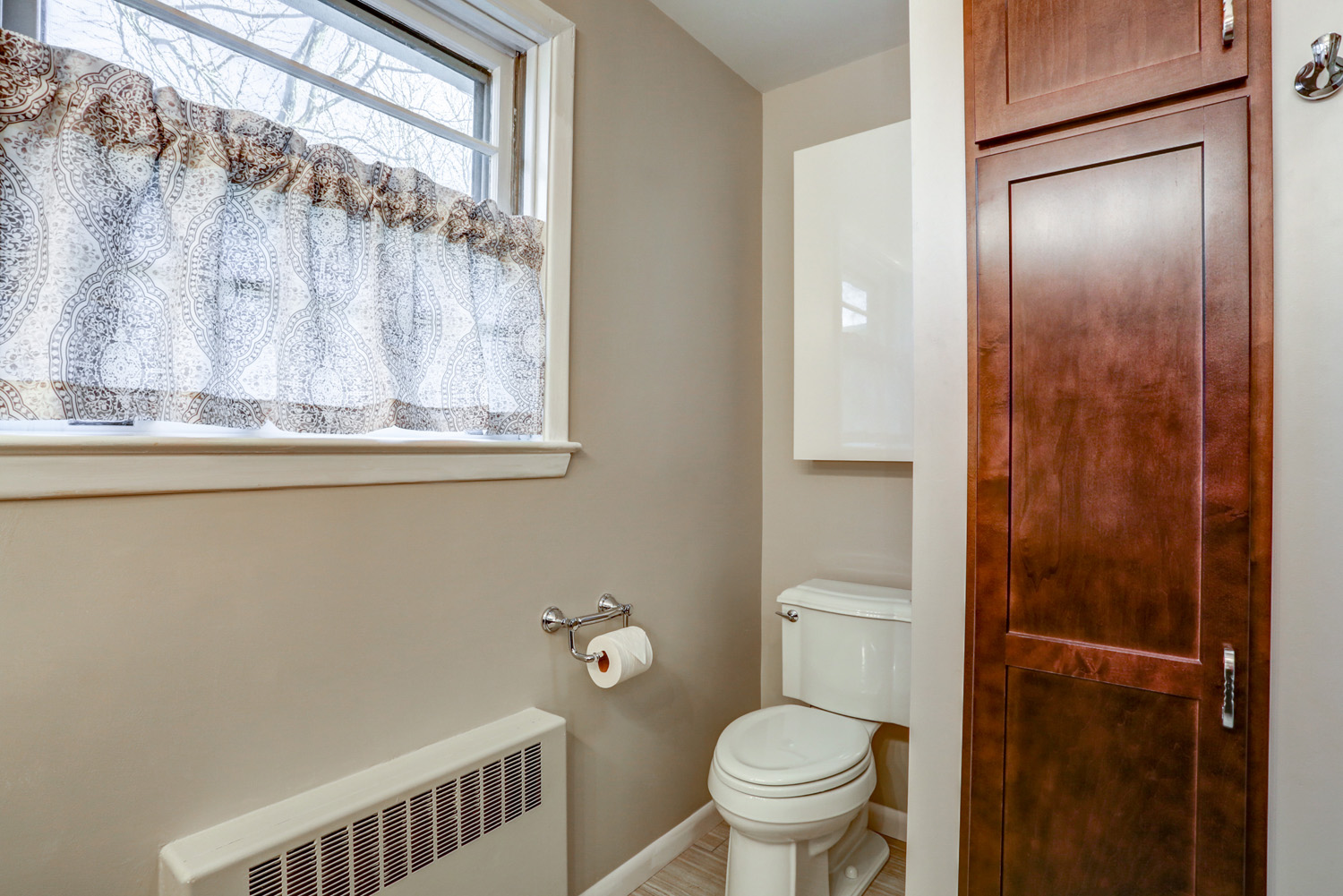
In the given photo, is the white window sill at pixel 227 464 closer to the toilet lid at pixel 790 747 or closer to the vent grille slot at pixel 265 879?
the vent grille slot at pixel 265 879

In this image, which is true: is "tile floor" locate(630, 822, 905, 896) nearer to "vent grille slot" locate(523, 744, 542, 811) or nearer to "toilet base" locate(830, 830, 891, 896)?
"toilet base" locate(830, 830, 891, 896)

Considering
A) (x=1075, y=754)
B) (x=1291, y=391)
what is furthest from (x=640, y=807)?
(x=1291, y=391)

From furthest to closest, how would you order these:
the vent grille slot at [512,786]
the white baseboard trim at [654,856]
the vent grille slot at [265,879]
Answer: the white baseboard trim at [654,856], the vent grille slot at [512,786], the vent grille slot at [265,879]

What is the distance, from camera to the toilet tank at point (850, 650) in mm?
1923

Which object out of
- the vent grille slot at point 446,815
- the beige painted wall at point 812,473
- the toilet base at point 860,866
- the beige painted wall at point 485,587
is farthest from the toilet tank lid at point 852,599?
the vent grille slot at point 446,815

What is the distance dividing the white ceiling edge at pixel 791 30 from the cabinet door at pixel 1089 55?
728 mm

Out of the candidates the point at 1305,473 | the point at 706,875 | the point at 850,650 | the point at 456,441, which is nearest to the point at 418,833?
the point at 456,441

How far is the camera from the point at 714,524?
2258 millimetres

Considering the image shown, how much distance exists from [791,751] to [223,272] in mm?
1616

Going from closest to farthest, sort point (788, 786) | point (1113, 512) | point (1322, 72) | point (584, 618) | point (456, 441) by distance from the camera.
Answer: point (1322, 72) → point (1113, 512) → point (456, 441) → point (788, 786) → point (584, 618)

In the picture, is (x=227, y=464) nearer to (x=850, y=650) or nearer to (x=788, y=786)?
(x=788, y=786)

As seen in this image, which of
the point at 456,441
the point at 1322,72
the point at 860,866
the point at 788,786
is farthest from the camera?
the point at 860,866

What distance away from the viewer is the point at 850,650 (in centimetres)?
199

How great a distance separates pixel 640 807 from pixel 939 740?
3.08 feet
